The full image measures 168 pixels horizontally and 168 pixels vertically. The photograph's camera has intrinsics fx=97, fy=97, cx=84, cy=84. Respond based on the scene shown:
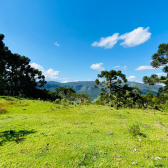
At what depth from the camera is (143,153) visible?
507cm

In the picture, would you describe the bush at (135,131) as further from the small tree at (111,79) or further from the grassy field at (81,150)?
the small tree at (111,79)

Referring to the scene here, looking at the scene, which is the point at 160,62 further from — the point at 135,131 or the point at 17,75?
the point at 17,75

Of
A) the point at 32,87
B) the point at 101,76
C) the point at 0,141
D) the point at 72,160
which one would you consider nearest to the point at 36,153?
the point at 72,160

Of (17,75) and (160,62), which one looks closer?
(160,62)

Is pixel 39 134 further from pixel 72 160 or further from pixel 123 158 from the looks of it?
pixel 123 158

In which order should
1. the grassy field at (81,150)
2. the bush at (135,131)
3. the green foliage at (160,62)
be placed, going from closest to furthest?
the grassy field at (81,150) < the bush at (135,131) < the green foliage at (160,62)

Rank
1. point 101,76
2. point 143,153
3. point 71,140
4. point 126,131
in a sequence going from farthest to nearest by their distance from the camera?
point 101,76 < point 126,131 < point 71,140 < point 143,153

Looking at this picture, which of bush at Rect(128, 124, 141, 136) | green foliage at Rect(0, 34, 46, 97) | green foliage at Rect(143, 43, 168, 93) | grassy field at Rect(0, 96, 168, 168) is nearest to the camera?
grassy field at Rect(0, 96, 168, 168)

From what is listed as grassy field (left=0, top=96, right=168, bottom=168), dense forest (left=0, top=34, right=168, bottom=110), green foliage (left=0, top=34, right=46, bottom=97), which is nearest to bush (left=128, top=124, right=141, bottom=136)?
grassy field (left=0, top=96, right=168, bottom=168)

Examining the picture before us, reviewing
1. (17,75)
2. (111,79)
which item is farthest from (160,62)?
(17,75)

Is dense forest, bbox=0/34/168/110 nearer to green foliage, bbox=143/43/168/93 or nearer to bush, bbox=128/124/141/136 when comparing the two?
green foliage, bbox=143/43/168/93

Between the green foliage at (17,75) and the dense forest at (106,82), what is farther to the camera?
the green foliage at (17,75)

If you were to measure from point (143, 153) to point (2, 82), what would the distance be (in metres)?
42.1

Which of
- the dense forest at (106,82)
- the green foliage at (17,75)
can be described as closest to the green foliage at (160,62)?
the dense forest at (106,82)
